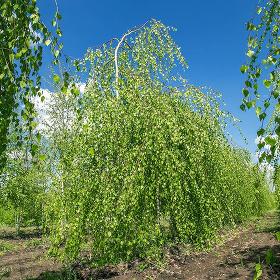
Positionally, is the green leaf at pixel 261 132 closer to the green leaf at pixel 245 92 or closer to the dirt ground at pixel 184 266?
the green leaf at pixel 245 92

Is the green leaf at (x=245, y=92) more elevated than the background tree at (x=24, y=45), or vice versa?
the background tree at (x=24, y=45)

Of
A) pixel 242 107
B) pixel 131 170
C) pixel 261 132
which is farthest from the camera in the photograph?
pixel 131 170

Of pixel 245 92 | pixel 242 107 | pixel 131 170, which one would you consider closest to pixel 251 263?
pixel 131 170

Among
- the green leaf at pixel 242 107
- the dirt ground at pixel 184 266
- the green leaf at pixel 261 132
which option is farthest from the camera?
the dirt ground at pixel 184 266

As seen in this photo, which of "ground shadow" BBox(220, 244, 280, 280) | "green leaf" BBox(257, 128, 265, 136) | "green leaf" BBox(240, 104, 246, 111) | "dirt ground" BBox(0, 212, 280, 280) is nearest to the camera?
"green leaf" BBox(257, 128, 265, 136)

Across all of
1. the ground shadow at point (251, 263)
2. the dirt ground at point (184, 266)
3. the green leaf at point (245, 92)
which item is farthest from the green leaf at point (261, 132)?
the dirt ground at point (184, 266)

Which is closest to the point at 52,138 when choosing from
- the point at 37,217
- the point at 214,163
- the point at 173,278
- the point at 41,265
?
the point at 37,217

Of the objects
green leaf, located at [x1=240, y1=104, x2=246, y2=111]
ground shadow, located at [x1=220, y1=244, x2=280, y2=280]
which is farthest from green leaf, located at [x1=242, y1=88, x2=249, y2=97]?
ground shadow, located at [x1=220, y1=244, x2=280, y2=280]

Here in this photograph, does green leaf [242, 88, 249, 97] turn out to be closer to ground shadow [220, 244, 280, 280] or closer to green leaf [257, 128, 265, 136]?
green leaf [257, 128, 265, 136]

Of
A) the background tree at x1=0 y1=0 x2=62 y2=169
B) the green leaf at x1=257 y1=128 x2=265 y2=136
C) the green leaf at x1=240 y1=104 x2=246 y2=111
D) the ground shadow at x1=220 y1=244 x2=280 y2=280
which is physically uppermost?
the background tree at x1=0 y1=0 x2=62 y2=169

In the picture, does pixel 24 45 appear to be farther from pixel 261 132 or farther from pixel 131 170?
pixel 131 170

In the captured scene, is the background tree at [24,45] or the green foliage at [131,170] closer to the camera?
the background tree at [24,45]

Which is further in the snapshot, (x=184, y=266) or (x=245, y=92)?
(x=184, y=266)

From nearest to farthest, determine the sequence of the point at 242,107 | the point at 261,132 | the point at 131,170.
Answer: the point at 261,132 < the point at 242,107 < the point at 131,170
